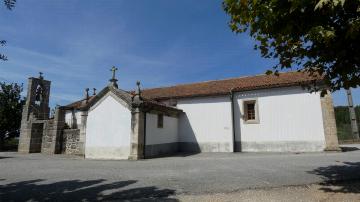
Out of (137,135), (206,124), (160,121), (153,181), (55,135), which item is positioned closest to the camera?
(153,181)

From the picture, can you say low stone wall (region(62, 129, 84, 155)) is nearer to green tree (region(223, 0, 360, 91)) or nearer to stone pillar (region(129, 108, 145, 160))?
stone pillar (region(129, 108, 145, 160))

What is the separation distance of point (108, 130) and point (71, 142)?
17.2 ft

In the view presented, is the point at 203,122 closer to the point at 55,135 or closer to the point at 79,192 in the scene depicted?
the point at 55,135

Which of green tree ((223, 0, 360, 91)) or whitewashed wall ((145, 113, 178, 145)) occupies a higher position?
green tree ((223, 0, 360, 91))

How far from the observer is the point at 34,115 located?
22.5 meters

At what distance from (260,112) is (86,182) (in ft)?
42.1

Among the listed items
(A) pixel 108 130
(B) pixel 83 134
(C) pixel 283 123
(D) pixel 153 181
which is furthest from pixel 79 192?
(C) pixel 283 123

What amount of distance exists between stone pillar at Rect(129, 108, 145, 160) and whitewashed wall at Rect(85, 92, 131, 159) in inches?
14.9

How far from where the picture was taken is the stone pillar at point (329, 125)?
15.2 meters

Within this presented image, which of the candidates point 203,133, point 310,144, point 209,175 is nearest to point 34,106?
point 203,133

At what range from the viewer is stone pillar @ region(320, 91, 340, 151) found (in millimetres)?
15242

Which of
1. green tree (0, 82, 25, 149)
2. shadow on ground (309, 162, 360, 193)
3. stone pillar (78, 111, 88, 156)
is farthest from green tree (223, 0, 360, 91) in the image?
green tree (0, 82, 25, 149)

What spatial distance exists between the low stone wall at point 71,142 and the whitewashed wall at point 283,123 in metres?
11.5

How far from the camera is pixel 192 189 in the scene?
22.2 feet
